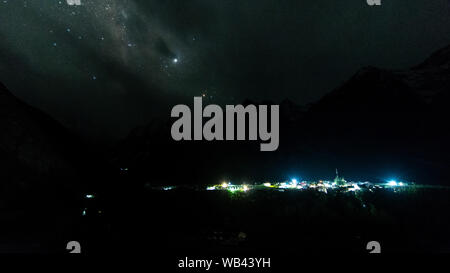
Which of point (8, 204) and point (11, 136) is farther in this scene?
point (11, 136)

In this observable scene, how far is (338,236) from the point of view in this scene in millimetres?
21234

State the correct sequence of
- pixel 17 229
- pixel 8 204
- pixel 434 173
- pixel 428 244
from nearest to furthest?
pixel 428 244, pixel 17 229, pixel 8 204, pixel 434 173

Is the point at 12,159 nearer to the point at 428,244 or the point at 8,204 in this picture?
the point at 8,204
